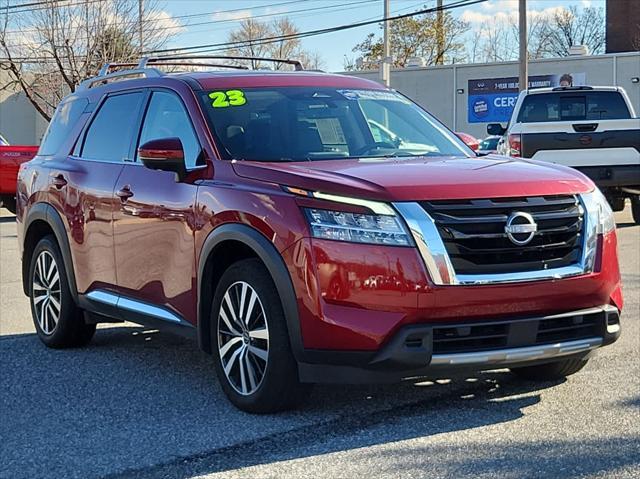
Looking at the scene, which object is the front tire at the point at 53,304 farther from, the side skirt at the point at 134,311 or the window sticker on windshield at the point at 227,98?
the window sticker on windshield at the point at 227,98

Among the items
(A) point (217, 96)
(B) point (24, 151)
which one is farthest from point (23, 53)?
(A) point (217, 96)

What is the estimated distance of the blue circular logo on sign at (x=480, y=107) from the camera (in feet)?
132

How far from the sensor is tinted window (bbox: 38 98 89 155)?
699 centimetres

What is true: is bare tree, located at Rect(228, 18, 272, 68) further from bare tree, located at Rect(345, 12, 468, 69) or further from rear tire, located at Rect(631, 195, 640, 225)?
rear tire, located at Rect(631, 195, 640, 225)

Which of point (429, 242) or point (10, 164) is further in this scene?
point (10, 164)

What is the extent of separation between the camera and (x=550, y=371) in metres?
5.45

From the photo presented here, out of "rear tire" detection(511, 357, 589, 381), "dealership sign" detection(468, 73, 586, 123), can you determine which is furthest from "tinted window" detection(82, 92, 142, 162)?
"dealership sign" detection(468, 73, 586, 123)

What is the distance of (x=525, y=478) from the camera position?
3887 mm

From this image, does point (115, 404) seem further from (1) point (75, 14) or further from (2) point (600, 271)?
(1) point (75, 14)

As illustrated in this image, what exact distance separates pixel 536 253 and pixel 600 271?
433mm

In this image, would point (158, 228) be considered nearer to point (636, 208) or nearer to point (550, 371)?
point (550, 371)

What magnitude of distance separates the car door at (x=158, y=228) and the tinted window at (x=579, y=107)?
9712 millimetres

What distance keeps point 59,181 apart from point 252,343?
258cm

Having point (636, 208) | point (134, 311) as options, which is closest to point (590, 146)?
point (636, 208)
